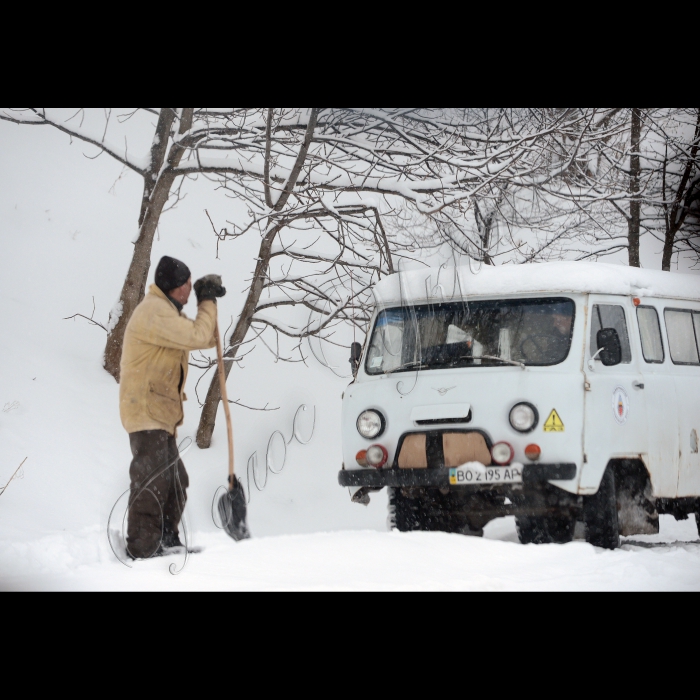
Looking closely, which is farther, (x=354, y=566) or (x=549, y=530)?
(x=549, y=530)

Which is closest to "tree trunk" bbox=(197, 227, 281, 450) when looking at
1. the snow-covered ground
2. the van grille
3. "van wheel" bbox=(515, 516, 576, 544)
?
the snow-covered ground

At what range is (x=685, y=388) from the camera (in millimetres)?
5883

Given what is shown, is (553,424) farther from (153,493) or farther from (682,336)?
(153,493)

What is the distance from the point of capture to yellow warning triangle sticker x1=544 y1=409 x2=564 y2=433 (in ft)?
16.2

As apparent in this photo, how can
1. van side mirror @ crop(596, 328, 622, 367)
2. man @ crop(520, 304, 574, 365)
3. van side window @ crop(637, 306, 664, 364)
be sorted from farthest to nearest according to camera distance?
van side window @ crop(637, 306, 664, 364) < man @ crop(520, 304, 574, 365) < van side mirror @ crop(596, 328, 622, 367)

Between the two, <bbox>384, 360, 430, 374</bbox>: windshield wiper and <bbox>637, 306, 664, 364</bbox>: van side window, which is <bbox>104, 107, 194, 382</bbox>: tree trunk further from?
<bbox>637, 306, 664, 364</bbox>: van side window

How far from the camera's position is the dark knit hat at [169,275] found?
187 inches

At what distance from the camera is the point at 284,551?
15.0 ft

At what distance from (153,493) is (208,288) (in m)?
1.16

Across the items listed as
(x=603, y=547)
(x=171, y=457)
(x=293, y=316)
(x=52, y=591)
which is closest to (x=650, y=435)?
(x=603, y=547)

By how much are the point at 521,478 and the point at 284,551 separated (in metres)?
1.42

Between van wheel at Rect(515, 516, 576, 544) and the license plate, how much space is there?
0.69 m

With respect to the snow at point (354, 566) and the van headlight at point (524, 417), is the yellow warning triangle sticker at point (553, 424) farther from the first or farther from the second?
the snow at point (354, 566)

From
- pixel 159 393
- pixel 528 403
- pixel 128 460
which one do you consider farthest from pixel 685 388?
pixel 128 460
